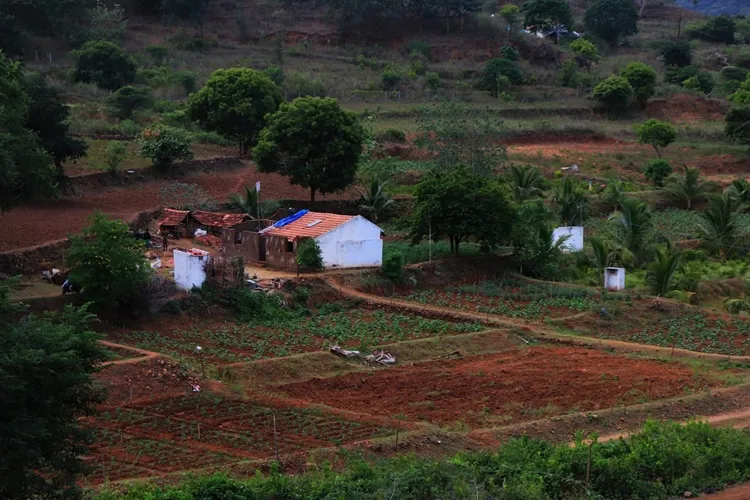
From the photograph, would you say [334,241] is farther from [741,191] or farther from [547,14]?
[547,14]

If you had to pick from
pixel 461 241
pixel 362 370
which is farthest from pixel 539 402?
pixel 461 241

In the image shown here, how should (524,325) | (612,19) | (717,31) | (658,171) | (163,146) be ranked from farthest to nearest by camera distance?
(717,31)
(612,19)
(658,171)
(163,146)
(524,325)

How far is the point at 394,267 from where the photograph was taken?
1262 inches

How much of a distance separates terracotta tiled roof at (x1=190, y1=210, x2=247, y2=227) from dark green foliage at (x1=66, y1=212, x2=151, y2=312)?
9926 millimetres

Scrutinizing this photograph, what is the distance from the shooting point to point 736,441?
722 inches

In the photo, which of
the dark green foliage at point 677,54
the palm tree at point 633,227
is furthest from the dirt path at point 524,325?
the dark green foliage at point 677,54

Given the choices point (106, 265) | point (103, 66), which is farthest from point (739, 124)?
point (106, 265)

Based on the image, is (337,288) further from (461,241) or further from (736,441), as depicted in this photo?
(736,441)

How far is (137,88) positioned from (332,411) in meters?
39.0

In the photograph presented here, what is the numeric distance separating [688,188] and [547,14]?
138 ft

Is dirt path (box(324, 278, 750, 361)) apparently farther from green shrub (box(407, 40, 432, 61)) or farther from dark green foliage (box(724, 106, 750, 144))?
green shrub (box(407, 40, 432, 61))

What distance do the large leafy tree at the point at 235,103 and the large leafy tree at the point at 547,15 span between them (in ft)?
138

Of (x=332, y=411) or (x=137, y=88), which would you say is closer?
(x=332, y=411)

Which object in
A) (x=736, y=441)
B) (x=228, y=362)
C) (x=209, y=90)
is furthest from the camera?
(x=209, y=90)
